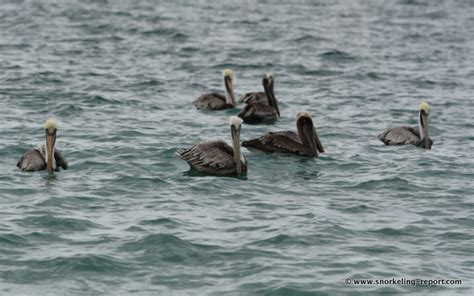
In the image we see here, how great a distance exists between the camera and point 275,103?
2058 cm

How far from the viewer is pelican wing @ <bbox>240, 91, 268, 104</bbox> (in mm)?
21094

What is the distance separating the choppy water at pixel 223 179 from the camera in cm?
1074

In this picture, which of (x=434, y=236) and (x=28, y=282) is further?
(x=434, y=236)

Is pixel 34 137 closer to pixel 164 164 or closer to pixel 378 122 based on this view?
pixel 164 164

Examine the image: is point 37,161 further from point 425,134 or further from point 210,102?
point 425,134

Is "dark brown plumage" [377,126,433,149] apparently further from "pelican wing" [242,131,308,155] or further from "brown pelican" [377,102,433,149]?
"pelican wing" [242,131,308,155]

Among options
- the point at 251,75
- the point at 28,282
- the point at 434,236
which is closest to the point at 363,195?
the point at 434,236

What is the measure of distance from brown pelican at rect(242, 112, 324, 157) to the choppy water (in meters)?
0.25

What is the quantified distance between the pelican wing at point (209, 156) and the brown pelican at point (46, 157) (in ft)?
6.03

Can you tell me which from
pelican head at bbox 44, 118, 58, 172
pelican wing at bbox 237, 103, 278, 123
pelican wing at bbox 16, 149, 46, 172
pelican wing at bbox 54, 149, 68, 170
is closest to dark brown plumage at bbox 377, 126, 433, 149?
pelican wing at bbox 237, 103, 278, 123

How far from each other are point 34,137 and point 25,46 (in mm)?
11171

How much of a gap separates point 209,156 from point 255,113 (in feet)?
15.4

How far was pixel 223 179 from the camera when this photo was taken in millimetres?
14680

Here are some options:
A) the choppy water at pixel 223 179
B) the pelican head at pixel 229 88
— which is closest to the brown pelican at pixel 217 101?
the pelican head at pixel 229 88
